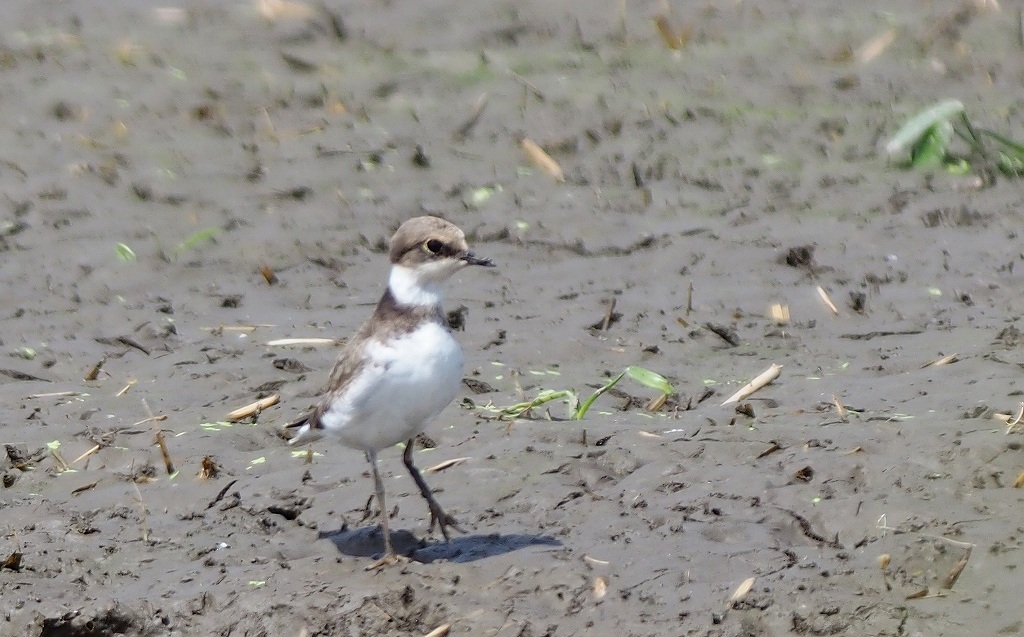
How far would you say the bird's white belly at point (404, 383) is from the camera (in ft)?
20.8

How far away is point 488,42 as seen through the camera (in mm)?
14734

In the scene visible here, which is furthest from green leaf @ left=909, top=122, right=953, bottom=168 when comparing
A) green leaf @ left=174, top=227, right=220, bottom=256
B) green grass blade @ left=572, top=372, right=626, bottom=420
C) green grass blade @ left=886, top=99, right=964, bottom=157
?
green leaf @ left=174, top=227, right=220, bottom=256

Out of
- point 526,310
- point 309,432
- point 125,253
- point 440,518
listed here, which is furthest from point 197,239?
point 440,518

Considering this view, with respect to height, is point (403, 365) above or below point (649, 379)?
above

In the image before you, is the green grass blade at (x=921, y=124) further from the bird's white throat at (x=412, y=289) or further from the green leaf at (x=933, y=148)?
the bird's white throat at (x=412, y=289)

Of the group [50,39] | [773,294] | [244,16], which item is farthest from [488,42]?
[773,294]

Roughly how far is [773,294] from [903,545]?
3.64m

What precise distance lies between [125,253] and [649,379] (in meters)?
4.23

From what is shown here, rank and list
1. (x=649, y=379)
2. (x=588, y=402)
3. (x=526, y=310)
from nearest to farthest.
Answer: (x=588, y=402), (x=649, y=379), (x=526, y=310)

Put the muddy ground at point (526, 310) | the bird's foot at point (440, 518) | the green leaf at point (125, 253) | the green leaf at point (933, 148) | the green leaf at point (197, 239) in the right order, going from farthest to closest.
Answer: the green leaf at point (933, 148), the green leaf at point (197, 239), the green leaf at point (125, 253), the bird's foot at point (440, 518), the muddy ground at point (526, 310)

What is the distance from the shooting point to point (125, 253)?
1072 centimetres

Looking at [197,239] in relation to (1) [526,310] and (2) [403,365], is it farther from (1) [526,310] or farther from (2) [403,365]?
(2) [403,365]

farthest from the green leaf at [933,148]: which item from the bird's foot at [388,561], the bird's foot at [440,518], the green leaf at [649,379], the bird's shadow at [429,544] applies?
the bird's foot at [388,561]

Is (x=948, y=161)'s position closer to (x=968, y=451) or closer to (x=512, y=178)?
(x=512, y=178)
